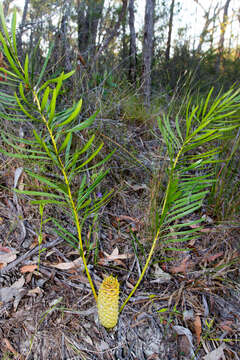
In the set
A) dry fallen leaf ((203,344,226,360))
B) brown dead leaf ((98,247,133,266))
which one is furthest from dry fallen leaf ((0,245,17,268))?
dry fallen leaf ((203,344,226,360))

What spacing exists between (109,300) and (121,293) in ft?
0.81

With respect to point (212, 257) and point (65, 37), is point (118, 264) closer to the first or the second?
point (212, 257)

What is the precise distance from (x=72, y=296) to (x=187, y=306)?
0.46 m

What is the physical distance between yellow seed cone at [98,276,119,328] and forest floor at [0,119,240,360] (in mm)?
120

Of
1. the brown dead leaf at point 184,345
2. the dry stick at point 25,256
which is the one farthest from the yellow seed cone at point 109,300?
the dry stick at point 25,256

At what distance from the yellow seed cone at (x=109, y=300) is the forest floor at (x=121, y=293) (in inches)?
4.7

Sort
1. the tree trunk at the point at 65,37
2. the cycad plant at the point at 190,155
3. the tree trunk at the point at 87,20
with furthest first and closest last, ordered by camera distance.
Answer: the tree trunk at the point at 87,20 < the tree trunk at the point at 65,37 < the cycad plant at the point at 190,155

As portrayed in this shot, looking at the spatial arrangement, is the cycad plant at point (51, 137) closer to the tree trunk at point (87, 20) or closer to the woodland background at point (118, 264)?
the woodland background at point (118, 264)

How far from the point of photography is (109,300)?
32.3 inches

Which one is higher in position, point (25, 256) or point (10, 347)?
point (25, 256)

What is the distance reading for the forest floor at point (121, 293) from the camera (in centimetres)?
91

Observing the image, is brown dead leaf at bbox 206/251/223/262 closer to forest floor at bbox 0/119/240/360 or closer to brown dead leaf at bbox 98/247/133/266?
forest floor at bbox 0/119/240/360

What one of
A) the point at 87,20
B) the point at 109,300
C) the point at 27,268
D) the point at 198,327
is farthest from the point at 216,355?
the point at 87,20

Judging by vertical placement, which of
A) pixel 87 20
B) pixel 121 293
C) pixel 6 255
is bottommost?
pixel 121 293
